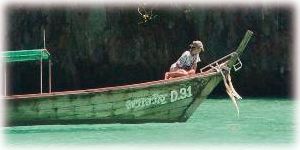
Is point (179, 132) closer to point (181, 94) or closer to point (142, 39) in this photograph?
point (181, 94)

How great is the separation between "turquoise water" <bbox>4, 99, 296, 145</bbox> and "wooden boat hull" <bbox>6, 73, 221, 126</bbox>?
19 cm

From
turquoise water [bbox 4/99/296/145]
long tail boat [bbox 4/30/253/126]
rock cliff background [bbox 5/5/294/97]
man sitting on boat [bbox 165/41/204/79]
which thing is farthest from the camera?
rock cliff background [bbox 5/5/294/97]

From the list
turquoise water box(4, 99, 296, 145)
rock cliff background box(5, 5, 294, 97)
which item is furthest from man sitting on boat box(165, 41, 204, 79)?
rock cliff background box(5, 5, 294, 97)

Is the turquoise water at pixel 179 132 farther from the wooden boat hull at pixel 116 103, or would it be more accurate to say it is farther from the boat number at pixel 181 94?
the boat number at pixel 181 94

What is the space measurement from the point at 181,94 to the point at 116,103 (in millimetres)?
1130

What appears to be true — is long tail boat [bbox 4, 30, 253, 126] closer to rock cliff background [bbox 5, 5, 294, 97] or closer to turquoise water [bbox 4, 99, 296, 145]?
turquoise water [bbox 4, 99, 296, 145]

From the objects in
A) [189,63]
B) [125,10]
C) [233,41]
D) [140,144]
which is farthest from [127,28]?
[140,144]

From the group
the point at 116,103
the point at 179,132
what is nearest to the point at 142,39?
the point at 116,103

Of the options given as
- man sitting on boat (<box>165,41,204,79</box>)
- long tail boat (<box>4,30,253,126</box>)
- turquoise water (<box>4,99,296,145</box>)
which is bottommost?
turquoise water (<box>4,99,296,145</box>)

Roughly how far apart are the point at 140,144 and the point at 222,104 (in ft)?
26.8

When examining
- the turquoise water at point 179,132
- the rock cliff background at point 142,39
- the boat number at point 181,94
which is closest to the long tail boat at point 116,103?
the boat number at point 181,94

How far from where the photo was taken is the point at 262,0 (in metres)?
20.9

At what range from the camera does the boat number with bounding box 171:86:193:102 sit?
13047 millimetres

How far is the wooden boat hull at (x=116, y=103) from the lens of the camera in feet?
41.8
